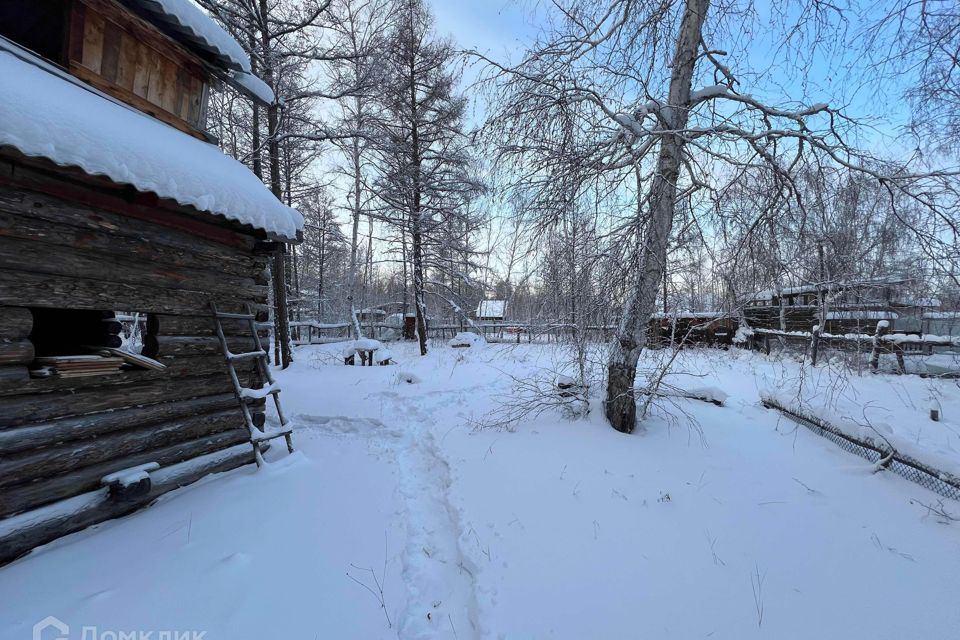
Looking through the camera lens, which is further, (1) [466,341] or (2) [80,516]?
(1) [466,341]

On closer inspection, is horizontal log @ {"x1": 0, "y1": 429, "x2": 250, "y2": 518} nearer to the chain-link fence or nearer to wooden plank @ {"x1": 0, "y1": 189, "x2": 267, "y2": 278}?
wooden plank @ {"x1": 0, "y1": 189, "x2": 267, "y2": 278}

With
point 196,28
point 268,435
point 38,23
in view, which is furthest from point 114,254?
point 38,23

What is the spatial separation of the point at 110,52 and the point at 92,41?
0.17 m

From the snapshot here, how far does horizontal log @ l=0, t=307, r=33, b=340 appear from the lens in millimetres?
2602

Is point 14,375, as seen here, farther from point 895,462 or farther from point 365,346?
point 365,346

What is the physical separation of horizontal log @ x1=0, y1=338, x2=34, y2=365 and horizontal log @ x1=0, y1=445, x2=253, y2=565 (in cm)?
111

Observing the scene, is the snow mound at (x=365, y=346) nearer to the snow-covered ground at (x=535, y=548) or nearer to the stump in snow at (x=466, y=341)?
the stump in snow at (x=466, y=341)

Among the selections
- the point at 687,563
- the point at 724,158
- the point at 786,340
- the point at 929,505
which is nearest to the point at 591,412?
the point at 687,563

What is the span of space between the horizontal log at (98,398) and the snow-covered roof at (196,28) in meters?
3.81

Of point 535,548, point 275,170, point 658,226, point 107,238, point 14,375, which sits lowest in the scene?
point 535,548

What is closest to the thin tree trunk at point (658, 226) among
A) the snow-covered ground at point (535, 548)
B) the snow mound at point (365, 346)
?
the snow-covered ground at point (535, 548)

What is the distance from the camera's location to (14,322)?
105 inches

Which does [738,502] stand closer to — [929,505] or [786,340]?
[929,505]

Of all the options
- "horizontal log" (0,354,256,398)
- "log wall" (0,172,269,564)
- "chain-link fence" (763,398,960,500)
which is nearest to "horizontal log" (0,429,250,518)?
"log wall" (0,172,269,564)
